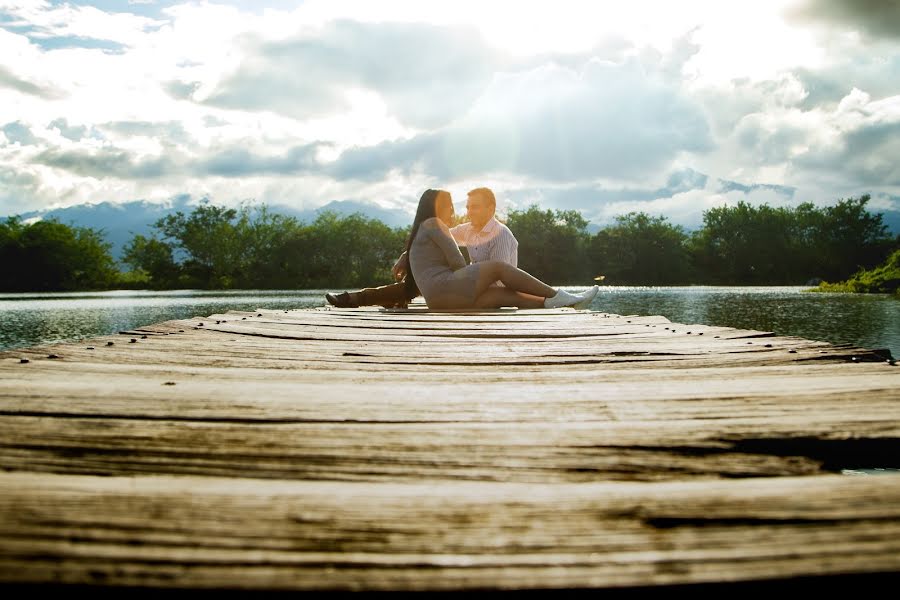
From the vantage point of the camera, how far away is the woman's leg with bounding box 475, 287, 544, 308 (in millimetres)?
6820

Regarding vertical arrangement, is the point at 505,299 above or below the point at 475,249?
below

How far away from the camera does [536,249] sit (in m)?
54.1

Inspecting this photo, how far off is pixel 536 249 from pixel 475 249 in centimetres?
4669

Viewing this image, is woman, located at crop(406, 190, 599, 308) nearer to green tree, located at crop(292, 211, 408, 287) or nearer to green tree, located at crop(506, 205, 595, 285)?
green tree, located at crop(292, 211, 408, 287)

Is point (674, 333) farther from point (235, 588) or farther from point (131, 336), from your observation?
point (235, 588)

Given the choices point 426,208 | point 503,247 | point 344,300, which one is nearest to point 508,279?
point 426,208

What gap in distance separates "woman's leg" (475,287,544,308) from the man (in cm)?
71

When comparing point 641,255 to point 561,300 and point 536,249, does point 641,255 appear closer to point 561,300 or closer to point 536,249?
point 536,249

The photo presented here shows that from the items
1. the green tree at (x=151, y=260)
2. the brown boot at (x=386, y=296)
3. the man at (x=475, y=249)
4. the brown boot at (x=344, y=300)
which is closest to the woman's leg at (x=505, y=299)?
the man at (x=475, y=249)

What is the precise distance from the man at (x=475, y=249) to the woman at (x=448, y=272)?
0.79 metres

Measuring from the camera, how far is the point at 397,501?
0.98 metres

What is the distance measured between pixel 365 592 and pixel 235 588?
0.16m

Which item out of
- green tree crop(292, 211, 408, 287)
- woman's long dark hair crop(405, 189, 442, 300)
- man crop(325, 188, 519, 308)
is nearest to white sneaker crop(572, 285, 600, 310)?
man crop(325, 188, 519, 308)

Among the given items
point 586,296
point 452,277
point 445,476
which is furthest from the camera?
point 586,296
